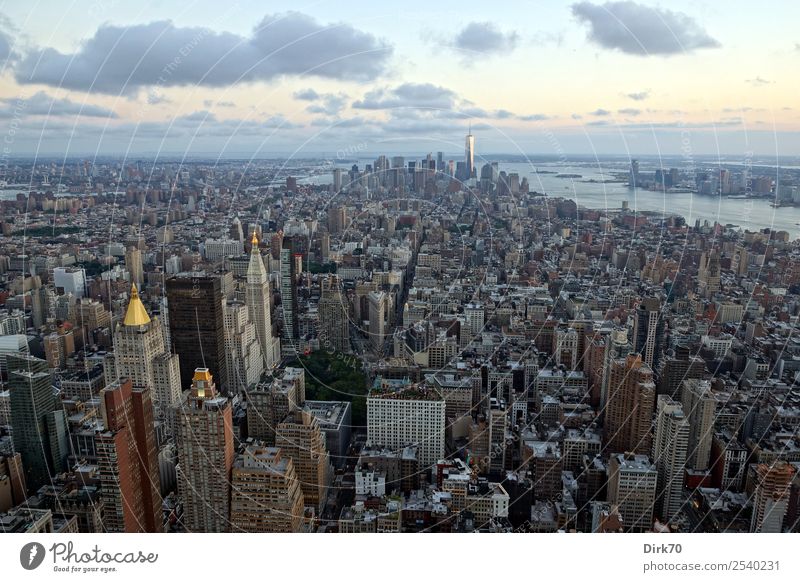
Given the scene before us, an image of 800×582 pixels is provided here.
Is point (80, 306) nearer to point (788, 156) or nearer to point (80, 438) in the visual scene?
point (80, 438)

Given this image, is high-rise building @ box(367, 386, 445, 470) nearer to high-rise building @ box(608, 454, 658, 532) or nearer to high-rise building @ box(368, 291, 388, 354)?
high-rise building @ box(368, 291, 388, 354)

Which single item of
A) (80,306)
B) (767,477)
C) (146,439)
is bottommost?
(767,477)

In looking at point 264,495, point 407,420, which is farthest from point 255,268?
point 264,495

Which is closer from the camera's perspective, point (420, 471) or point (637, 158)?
point (637, 158)

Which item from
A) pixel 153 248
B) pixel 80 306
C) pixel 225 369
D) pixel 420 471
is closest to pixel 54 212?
pixel 153 248

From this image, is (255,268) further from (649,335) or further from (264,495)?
(649,335)

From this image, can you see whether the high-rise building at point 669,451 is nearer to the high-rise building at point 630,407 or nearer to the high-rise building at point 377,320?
the high-rise building at point 630,407
